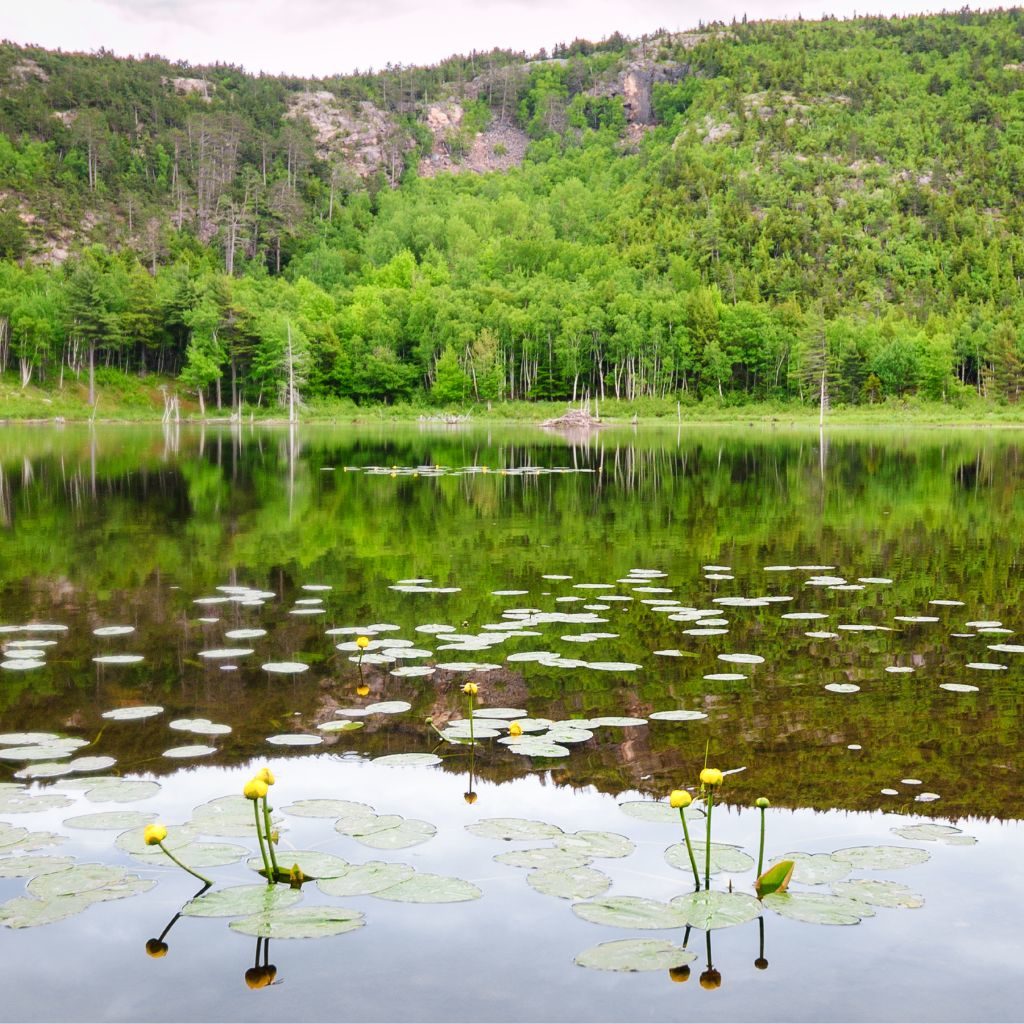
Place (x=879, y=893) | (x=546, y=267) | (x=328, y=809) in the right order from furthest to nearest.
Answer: (x=546, y=267) < (x=328, y=809) < (x=879, y=893)

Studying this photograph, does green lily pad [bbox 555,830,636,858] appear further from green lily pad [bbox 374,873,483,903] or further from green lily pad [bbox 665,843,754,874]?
green lily pad [bbox 374,873,483,903]

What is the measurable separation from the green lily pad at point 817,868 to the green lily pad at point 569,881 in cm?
91

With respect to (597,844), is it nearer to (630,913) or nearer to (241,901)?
(630,913)

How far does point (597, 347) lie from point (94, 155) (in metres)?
97.1

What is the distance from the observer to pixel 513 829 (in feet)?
18.8

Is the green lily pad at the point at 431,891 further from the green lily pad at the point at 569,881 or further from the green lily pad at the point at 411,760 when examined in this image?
the green lily pad at the point at 411,760

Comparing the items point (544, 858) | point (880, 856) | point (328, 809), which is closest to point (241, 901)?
point (328, 809)

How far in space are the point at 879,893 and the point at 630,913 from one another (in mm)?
1193

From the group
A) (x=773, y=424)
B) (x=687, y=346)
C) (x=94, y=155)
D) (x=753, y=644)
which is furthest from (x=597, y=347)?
(x=753, y=644)

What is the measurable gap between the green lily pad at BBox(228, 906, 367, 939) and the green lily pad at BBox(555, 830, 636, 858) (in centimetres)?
117

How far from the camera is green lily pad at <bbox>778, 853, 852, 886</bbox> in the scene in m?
5.17

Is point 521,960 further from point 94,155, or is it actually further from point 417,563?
point 94,155

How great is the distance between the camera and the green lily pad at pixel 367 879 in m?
5.01

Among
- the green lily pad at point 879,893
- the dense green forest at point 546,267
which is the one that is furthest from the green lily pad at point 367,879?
the dense green forest at point 546,267
